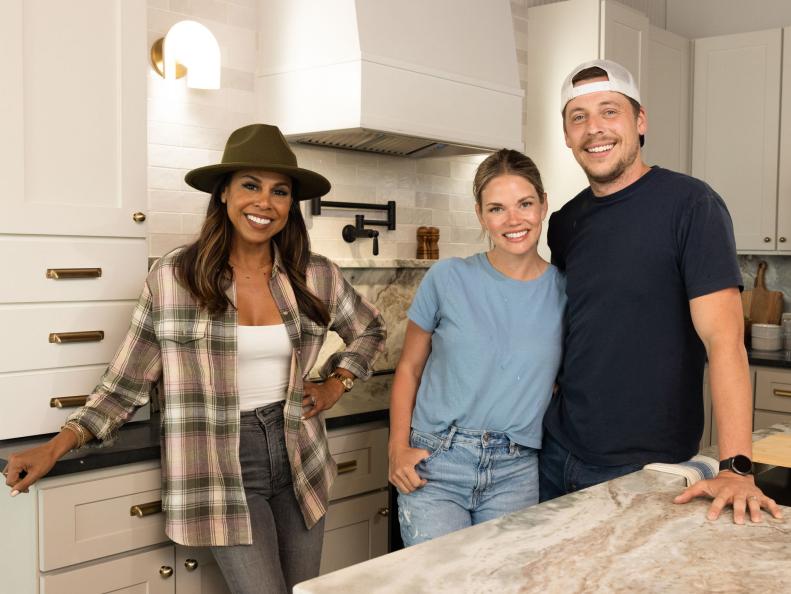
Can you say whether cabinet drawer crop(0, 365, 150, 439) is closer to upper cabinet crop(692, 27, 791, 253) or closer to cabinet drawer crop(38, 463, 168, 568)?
cabinet drawer crop(38, 463, 168, 568)

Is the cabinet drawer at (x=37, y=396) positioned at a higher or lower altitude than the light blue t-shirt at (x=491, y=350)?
lower

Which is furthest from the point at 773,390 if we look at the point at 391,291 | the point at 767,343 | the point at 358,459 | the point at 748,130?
the point at 358,459

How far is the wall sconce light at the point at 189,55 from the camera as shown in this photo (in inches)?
109

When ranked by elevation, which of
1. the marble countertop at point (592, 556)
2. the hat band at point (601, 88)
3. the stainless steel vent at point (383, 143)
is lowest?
the marble countertop at point (592, 556)

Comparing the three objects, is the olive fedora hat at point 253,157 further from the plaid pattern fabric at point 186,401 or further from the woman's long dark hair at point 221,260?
the plaid pattern fabric at point 186,401

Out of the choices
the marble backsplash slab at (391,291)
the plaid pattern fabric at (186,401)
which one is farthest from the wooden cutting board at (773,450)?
the marble backsplash slab at (391,291)

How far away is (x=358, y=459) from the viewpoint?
2.77 meters

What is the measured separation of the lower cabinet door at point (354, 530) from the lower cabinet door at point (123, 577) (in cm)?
53

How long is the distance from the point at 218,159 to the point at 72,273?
909 mm

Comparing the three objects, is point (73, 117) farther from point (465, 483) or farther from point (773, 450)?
point (773, 450)

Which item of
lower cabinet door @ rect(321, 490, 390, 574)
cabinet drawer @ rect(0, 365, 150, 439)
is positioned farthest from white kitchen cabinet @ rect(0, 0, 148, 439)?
lower cabinet door @ rect(321, 490, 390, 574)

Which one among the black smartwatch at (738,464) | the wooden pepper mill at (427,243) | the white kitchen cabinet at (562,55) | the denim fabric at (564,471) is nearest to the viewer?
the black smartwatch at (738,464)

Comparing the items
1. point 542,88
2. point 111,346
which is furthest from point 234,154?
point 542,88

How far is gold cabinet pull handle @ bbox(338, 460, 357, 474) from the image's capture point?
2.71 metres
